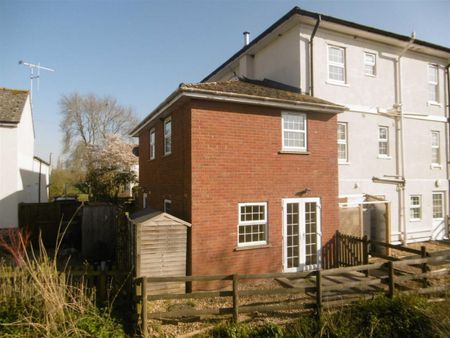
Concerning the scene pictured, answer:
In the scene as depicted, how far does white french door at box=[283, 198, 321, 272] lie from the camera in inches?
391

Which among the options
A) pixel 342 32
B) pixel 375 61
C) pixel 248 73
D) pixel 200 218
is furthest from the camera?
pixel 248 73

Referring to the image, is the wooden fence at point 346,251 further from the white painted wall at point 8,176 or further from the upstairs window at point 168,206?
the white painted wall at point 8,176

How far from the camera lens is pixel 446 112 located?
52.9ft

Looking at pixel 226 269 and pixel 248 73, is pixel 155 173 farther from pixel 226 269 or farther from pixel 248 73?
pixel 248 73

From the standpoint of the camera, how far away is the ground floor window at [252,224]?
9242 mm

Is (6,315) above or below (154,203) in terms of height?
below

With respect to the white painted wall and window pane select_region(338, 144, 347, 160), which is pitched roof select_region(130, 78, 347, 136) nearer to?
window pane select_region(338, 144, 347, 160)

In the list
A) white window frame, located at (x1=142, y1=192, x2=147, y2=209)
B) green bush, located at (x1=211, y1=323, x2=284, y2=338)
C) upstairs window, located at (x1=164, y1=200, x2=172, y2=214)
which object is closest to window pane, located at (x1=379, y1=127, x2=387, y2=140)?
upstairs window, located at (x1=164, y1=200, x2=172, y2=214)

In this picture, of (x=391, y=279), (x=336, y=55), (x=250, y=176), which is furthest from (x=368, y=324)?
(x=336, y=55)

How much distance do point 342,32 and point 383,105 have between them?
3.96 m

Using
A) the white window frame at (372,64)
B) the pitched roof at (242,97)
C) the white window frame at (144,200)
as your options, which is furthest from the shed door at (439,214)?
the white window frame at (144,200)

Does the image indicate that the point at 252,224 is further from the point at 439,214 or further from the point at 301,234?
the point at 439,214

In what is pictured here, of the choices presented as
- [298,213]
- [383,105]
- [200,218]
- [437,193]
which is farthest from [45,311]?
[437,193]

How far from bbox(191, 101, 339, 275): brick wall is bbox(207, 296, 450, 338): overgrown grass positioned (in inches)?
101
